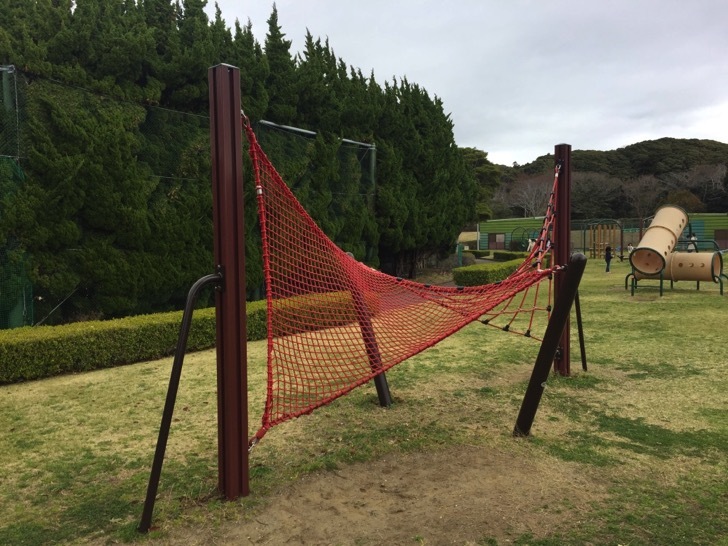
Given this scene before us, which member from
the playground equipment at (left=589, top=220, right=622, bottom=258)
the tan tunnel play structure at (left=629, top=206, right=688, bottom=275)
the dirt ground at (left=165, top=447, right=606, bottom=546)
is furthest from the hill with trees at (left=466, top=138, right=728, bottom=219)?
the dirt ground at (left=165, top=447, right=606, bottom=546)

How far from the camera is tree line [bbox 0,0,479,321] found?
6543 mm

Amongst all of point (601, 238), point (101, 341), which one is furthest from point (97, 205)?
point (601, 238)

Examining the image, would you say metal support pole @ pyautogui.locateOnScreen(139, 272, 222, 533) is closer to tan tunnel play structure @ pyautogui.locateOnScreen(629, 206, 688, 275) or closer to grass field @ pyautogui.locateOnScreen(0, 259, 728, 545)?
grass field @ pyautogui.locateOnScreen(0, 259, 728, 545)

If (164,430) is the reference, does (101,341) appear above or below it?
below

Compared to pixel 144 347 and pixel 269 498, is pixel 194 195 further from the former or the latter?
pixel 269 498

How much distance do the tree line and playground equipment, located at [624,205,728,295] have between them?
567 cm

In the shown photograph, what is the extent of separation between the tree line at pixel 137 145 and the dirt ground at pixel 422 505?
17.7ft

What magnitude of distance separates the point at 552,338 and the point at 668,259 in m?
9.24

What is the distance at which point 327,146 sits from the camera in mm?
10516

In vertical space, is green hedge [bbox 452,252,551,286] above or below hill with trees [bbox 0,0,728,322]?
below

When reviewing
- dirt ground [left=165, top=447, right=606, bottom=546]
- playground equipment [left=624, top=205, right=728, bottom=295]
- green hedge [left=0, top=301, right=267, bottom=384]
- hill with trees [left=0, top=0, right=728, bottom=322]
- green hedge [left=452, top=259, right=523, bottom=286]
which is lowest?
dirt ground [left=165, top=447, right=606, bottom=546]

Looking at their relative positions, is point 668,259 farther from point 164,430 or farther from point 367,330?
point 164,430

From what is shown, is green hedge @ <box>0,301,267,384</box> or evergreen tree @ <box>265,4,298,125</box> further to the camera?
evergreen tree @ <box>265,4,298,125</box>

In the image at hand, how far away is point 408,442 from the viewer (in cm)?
343
